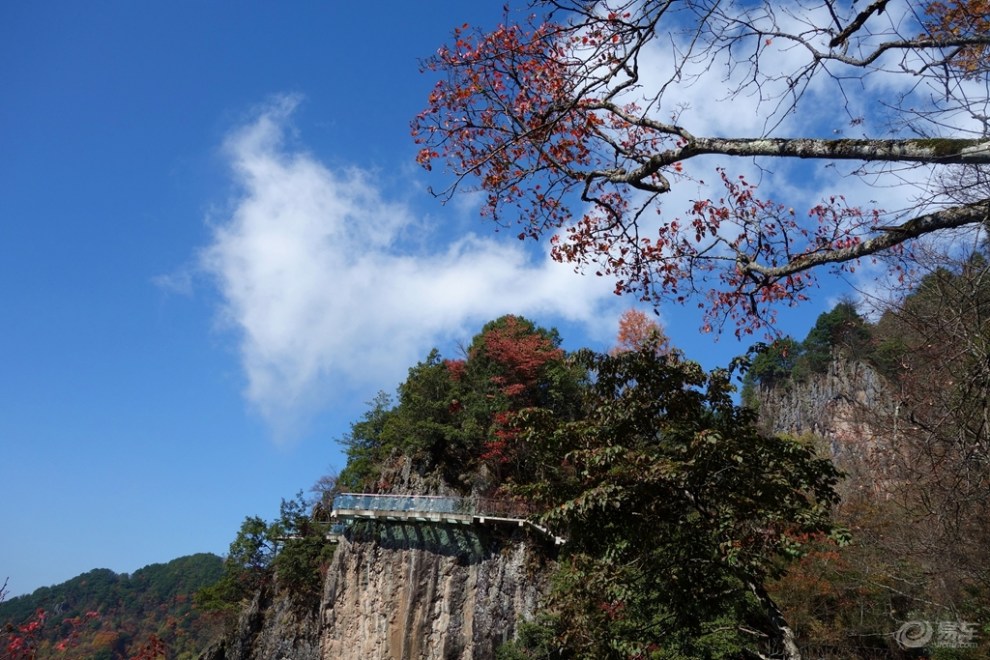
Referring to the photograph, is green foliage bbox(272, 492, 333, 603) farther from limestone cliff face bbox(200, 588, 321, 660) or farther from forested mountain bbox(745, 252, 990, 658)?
forested mountain bbox(745, 252, 990, 658)

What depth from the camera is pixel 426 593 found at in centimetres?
1828

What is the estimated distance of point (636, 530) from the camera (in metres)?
6.53

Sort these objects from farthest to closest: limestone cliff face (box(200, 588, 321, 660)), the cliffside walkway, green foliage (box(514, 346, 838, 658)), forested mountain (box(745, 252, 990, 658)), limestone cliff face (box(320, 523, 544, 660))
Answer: limestone cliff face (box(200, 588, 321, 660)) < the cliffside walkway < limestone cliff face (box(320, 523, 544, 660)) < forested mountain (box(745, 252, 990, 658)) < green foliage (box(514, 346, 838, 658))

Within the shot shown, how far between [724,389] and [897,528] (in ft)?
32.3

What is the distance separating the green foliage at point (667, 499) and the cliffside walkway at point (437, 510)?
10.9 metres

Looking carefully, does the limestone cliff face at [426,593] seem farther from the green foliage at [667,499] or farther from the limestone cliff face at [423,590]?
the green foliage at [667,499]

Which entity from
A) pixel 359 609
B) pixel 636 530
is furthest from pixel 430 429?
pixel 636 530

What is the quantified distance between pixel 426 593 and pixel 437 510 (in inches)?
93.2

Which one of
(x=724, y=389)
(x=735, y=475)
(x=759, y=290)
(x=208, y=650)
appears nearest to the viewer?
(x=759, y=290)

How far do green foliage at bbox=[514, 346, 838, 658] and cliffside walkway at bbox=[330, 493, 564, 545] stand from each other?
10.9 metres

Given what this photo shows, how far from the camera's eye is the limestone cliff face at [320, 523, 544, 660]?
57.1ft

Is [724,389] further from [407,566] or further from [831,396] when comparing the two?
[831,396]

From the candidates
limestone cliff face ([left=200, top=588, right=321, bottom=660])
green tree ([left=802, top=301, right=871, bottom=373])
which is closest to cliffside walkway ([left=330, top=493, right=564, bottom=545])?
limestone cliff face ([left=200, top=588, right=321, bottom=660])

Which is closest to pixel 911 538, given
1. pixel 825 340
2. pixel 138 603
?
pixel 825 340
